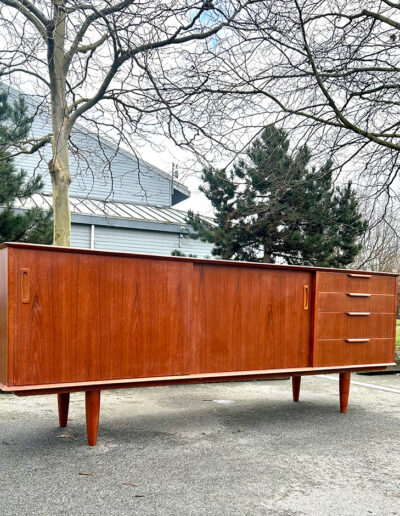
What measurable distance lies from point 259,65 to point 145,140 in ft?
5.84

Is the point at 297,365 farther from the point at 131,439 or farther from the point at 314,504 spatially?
the point at 314,504

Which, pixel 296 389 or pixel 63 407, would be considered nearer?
pixel 63 407

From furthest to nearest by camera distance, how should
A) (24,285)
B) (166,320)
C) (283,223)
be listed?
(283,223), (166,320), (24,285)

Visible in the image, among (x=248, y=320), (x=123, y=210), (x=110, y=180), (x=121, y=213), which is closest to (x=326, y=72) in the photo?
(x=248, y=320)

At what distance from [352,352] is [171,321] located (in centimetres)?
187

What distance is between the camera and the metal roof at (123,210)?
11.4 metres

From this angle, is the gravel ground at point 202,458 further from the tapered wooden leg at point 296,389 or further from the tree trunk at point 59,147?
the tree trunk at point 59,147

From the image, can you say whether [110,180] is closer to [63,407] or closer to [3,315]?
[63,407]

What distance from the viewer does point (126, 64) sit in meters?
5.79

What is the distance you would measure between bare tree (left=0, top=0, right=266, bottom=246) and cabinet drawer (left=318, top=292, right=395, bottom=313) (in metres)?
2.79

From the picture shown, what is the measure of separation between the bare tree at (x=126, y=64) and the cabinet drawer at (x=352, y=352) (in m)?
3.12

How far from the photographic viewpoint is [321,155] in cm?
679

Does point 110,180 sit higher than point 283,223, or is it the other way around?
point 110,180

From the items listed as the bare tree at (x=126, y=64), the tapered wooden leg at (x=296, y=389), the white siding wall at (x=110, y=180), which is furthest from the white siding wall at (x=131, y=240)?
the tapered wooden leg at (x=296, y=389)
